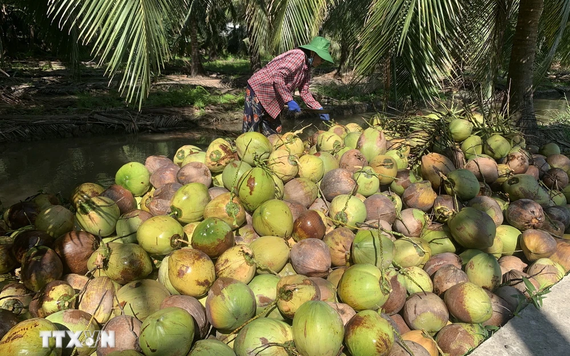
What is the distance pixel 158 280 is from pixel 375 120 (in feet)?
8.39

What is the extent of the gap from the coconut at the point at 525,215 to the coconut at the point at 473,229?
1.32 feet

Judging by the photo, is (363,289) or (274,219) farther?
(274,219)

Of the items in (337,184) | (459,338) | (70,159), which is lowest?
(70,159)

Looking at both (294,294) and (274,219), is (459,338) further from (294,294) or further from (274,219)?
(274,219)

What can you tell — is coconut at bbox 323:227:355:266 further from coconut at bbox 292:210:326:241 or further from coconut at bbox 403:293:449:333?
coconut at bbox 403:293:449:333

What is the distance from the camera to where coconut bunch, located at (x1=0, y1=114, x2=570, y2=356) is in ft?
5.67

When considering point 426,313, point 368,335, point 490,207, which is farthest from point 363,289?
point 490,207

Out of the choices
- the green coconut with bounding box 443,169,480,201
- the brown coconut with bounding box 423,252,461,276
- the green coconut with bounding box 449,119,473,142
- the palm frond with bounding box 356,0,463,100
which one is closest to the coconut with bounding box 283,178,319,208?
the brown coconut with bounding box 423,252,461,276

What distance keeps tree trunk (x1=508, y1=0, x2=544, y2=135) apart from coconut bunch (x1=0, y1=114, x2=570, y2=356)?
2500 millimetres

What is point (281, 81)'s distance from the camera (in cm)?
421

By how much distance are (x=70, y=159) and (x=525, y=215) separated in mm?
7097

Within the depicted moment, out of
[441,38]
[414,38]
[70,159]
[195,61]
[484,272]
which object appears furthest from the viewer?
[195,61]

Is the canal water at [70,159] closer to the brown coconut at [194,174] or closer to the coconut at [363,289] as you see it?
the brown coconut at [194,174]
